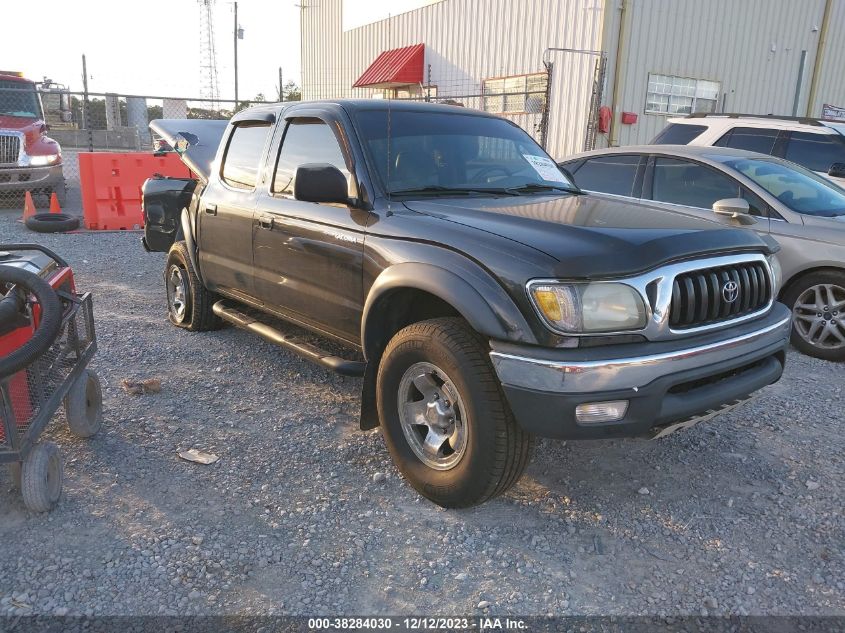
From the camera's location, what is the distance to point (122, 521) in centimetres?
296

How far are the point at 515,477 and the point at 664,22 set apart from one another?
14.1 metres

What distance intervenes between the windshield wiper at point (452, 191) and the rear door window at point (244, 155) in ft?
4.59

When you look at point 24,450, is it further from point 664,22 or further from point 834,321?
point 664,22

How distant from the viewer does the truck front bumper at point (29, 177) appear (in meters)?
12.2

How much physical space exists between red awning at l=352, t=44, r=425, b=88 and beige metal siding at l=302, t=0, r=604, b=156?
0.32 meters

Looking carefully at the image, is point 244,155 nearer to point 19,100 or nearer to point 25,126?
point 25,126

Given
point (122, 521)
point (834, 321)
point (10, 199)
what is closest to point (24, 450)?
point (122, 521)

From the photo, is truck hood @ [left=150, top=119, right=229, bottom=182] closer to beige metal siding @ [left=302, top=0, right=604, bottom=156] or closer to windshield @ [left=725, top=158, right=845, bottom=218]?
windshield @ [left=725, top=158, right=845, bottom=218]

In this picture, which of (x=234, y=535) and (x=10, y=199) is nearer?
(x=234, y=535)

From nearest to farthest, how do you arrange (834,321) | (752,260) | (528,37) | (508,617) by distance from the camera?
1. (508,617)
2. (752,260)
3. (834,321)
4. (528,37)

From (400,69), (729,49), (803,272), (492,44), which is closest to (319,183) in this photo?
(803,272)

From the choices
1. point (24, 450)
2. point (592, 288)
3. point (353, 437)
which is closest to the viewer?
point (592, 288)

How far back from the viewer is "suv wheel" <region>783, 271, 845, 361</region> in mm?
5324

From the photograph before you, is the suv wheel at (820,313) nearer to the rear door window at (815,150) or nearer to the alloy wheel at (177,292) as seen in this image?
the rear door window at (815,150)
